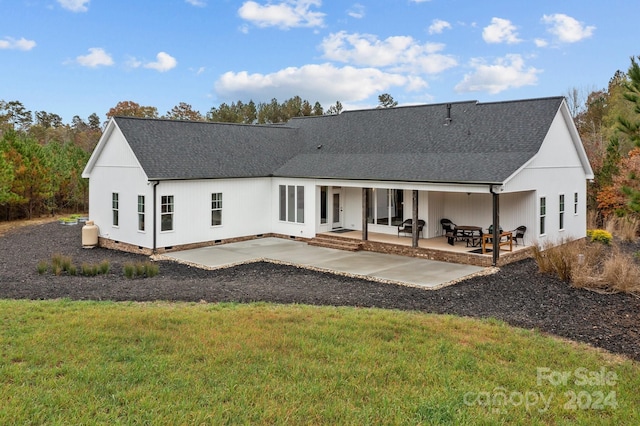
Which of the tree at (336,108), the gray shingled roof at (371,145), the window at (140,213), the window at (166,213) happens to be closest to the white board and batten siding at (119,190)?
the window at (140,213)

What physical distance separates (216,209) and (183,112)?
4934 cm

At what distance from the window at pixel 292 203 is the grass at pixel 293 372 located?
1211cm

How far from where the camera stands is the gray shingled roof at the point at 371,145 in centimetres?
1698

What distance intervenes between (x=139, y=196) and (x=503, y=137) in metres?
14.2

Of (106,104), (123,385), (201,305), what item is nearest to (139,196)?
(201,305)

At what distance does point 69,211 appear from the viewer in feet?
109

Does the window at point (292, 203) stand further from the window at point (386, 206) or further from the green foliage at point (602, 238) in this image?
the green foliage at point (602, 238)

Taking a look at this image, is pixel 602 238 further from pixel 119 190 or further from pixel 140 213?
pixel 119 190

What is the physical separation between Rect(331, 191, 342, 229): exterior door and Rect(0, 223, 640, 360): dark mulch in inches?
245

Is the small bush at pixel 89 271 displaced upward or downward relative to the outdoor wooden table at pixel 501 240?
downward

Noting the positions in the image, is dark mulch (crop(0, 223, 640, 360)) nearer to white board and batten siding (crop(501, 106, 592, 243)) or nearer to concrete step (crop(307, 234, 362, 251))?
white board and batten siding (crop(501, 106, 592, 243))

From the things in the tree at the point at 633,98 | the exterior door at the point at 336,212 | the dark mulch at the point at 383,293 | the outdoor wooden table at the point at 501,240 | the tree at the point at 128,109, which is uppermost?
the tree at the point at 128,109

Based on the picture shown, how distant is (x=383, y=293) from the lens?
455 inches

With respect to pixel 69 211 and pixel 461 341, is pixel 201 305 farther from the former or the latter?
pixel 69 211
